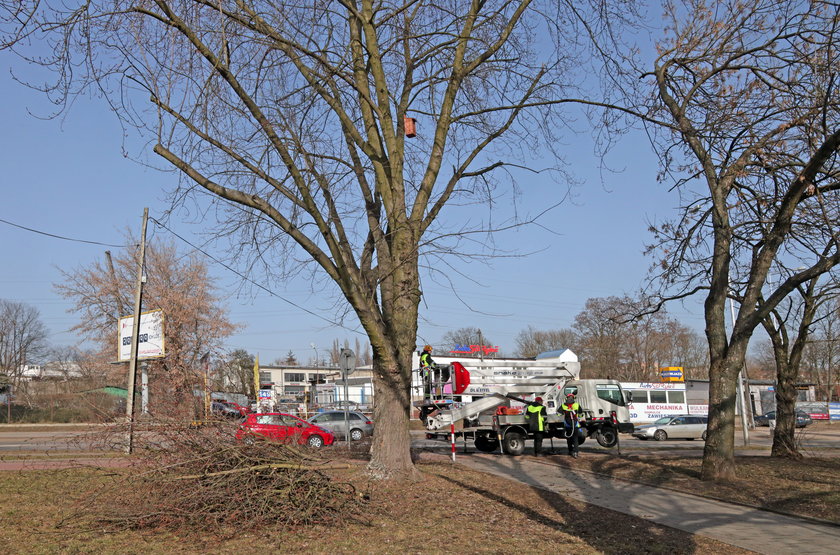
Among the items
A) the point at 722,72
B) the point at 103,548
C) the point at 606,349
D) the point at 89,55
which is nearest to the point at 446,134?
the point at 722,72

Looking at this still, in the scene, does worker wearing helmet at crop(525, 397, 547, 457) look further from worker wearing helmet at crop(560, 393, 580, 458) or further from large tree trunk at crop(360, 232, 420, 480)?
large tree trunk at crop(360, 232, 420, 480)

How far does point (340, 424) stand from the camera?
1148 inches

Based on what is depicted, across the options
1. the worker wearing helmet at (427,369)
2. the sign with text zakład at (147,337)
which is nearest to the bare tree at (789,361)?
the worker wearing helmet at (427,369)

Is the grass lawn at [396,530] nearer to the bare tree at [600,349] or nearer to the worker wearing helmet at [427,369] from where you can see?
the worker wearing helmet at [427,369]

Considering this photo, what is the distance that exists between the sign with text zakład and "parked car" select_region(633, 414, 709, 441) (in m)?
23.4

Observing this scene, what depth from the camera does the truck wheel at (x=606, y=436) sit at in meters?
23.9

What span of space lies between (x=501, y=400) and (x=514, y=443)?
1.41m

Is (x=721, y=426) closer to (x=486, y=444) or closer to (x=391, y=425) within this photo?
(x=391, y=425)

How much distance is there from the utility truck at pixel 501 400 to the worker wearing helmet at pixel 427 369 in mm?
34

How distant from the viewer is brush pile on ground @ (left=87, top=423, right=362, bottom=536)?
761 cm

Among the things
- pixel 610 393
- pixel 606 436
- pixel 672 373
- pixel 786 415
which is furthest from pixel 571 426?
pixel 672 373

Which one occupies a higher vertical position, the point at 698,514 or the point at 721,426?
the point at 721,426

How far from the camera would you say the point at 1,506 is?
359 inches

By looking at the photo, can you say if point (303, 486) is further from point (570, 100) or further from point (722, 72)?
→ point (722, 72)
